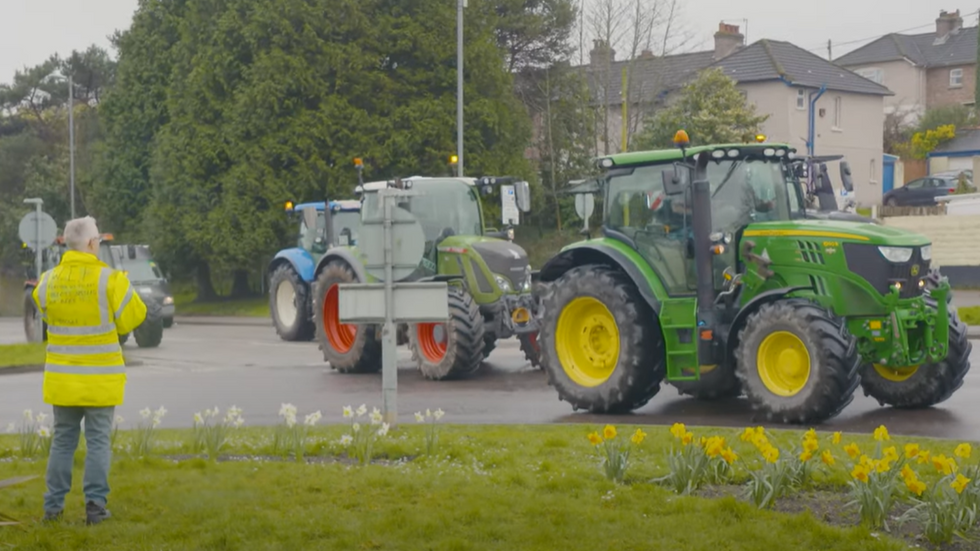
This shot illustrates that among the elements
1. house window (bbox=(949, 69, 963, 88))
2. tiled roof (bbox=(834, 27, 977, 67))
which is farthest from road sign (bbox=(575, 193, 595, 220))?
house window (bbox=(949, 69, 963, 88))

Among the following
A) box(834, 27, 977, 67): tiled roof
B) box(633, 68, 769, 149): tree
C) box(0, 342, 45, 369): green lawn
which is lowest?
box(0, 342, 45, 369): green lawn

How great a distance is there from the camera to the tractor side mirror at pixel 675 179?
12.8m

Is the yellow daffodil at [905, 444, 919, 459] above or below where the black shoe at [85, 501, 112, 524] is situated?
above

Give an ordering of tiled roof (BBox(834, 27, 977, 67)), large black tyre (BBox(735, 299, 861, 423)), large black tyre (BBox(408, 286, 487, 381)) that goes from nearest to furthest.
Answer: large black tyre (BBox(735, 299, 861, 423))
large black tyre (BBox(408, 286, 487, 381))
tiled roof (BBox(834, 27, 977, 67))

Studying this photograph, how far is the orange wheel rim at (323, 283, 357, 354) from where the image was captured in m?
20.3

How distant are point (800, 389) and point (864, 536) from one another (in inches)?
204

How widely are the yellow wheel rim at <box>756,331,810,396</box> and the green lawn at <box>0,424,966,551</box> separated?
1717mm

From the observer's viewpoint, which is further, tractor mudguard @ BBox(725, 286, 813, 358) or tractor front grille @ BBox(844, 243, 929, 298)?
tractor mudguard @ BBox(725, 286, 813, 358)

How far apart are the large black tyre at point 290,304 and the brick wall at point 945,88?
6054cm

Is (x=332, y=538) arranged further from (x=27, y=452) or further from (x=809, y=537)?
(x=27, y=452)

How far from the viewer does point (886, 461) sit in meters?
7.84

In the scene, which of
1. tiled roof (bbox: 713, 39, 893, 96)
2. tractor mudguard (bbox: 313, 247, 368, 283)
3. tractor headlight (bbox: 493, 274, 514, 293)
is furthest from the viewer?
tiled roof (bbox: 713, 39, 893, 96)

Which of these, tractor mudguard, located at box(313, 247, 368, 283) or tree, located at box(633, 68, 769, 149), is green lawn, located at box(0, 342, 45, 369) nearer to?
tractor mudguard, located at box(313, 247, 368, 283)

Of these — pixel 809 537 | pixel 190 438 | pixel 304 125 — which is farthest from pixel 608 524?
pixel 304 125
